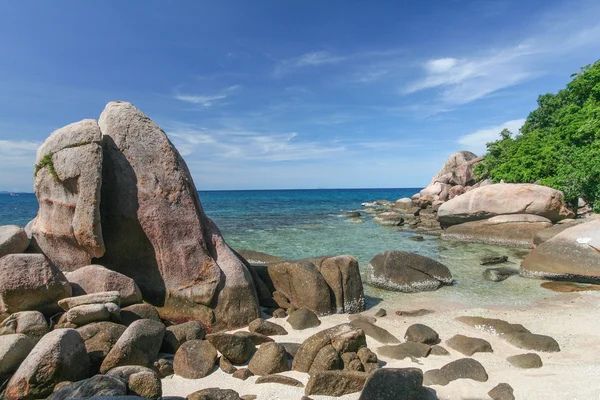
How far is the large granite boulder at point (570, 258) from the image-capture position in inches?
454

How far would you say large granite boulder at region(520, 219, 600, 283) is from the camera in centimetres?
1153

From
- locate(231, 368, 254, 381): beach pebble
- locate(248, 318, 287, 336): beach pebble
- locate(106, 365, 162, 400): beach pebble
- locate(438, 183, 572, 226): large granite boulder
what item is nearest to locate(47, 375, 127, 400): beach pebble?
locate(106, 365, 162, 400): beach pebble

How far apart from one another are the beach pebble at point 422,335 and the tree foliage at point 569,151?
16.5 metres

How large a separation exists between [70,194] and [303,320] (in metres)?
5.52

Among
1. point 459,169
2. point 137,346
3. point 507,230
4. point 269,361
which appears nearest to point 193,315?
point 137,346

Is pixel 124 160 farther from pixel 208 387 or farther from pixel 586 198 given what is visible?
pixel 586 198

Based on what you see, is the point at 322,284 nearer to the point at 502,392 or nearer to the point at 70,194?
the point at 502,392

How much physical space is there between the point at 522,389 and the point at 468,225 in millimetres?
17132

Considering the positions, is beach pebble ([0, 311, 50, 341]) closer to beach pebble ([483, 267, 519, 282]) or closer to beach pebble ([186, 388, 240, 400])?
beach pebble ([186, 388, 240, 400])

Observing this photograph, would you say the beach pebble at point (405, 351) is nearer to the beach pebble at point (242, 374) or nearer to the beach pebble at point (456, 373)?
the beach pebble at point (456, 373)

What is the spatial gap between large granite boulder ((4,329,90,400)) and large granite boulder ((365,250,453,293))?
8.29 metres

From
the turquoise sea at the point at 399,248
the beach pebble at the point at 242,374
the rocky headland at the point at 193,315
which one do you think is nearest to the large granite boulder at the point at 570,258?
the rocky headland at the point at 193,315

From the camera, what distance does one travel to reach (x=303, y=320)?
25.7 feet

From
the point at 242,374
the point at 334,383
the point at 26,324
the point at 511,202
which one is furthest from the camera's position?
the point at 511,202
